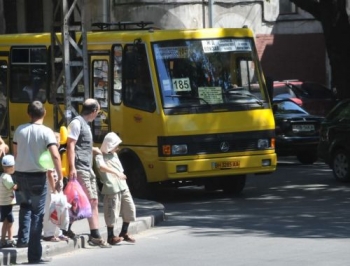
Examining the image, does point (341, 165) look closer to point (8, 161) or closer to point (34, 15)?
point (8, 161)

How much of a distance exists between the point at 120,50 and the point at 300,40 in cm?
2298

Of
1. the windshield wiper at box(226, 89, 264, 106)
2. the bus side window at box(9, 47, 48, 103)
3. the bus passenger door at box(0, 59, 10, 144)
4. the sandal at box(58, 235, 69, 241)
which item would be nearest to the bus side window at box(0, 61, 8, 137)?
the bus passenger door at box(0, 59, 10, 144)

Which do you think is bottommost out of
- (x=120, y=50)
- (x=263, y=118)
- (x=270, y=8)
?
(x=263, y=118)

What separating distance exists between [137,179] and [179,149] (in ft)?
3.76

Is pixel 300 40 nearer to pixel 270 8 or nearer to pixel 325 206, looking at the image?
pixel 270 8

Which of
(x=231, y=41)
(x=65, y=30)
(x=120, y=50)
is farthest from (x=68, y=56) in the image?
(x=231, y=41)

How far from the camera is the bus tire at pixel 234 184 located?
1909 centimetres

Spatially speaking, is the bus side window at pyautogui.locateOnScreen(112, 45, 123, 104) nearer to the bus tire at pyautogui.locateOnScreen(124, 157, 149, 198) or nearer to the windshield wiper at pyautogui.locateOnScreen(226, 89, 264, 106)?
the bus tire at pyautogui.locateOnScreen(124, 157, 149, 198)

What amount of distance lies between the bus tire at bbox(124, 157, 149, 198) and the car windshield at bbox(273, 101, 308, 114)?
7164 mm

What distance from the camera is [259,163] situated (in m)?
18.1

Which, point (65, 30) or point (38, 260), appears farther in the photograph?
point (65, 30)

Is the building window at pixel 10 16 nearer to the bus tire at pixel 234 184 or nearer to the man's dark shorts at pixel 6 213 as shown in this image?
the bus tire at pixel 234 184

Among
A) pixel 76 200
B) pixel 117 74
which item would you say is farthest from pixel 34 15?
pixel 76 200

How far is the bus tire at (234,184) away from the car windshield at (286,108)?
572 cm
